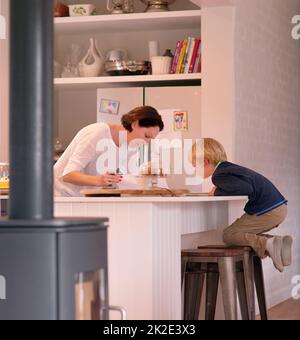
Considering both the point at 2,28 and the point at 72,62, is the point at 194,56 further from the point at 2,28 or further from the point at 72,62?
the point at 2,28

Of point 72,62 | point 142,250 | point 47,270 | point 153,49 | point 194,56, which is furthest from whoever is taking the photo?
point 72,62

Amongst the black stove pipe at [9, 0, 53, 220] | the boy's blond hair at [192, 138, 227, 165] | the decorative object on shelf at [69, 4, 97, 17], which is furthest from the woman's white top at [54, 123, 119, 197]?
the black stove pipe at [9, 0, 53, 220]

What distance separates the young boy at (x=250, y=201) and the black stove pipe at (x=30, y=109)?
2742 millimetres

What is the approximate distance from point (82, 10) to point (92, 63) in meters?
0.44

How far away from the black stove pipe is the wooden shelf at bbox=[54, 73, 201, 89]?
13.5ft

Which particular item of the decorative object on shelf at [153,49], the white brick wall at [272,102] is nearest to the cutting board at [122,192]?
the white brick wall at [272,102]

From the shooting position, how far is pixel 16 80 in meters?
2.49

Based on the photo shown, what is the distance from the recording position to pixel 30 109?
2.47m

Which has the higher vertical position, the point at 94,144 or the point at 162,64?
the point at 162,64

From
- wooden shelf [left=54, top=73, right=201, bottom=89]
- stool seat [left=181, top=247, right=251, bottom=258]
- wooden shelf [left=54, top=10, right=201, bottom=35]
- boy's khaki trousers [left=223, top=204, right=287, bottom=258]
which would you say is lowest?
stool seat [left=181, top=247, right=251, bottom=258]

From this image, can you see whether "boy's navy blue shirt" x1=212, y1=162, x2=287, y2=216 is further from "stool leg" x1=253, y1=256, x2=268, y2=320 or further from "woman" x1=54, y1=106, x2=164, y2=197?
"woman" x1=54, y1=106, x2=164, y2=197

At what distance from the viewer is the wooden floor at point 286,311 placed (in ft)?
21.3

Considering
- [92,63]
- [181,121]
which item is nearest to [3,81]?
[92,63]

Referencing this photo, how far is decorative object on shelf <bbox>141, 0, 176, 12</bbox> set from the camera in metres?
→ 6.88
